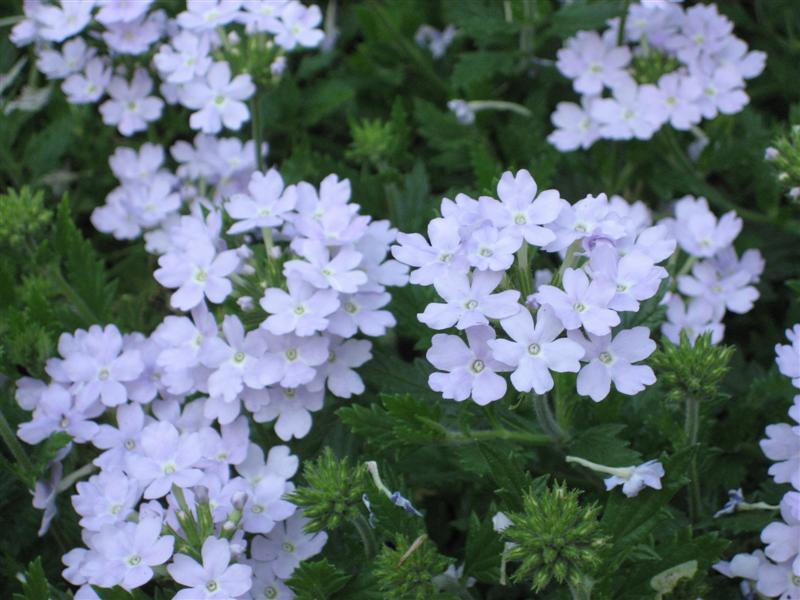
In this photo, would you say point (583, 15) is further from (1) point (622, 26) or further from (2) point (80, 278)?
(2) point (80, 278)

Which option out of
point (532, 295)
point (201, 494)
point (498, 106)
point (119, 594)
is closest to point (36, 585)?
point (119, 594)

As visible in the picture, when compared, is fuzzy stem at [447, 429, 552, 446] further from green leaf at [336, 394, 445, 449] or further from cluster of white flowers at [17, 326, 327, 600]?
cluster of white flowers at [17, 326, 327, 600]

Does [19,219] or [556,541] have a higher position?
[19,219]

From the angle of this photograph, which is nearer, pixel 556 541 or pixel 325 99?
pixel 556 541

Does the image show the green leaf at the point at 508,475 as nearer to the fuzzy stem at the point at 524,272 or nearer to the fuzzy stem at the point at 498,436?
the fuzzy stem at the point at 498,436

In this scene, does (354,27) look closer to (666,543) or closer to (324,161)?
(324,161)

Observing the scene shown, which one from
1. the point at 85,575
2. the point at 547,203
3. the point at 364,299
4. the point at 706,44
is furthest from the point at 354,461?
the point at 706,44

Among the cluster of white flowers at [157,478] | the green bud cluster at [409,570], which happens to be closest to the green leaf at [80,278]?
the cluster of white flowers at [157,478]
